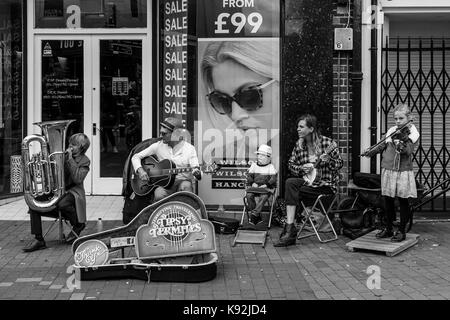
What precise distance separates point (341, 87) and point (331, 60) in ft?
1.27

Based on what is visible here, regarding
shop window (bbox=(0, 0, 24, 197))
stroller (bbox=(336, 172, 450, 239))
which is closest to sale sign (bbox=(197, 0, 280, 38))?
stroller (bbox=(336, 172, 450, 239))

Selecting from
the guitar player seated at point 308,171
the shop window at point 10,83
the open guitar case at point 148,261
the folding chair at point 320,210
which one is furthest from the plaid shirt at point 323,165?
the shop window at point 10,83

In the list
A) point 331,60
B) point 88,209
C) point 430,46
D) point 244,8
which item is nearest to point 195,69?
point 244,8

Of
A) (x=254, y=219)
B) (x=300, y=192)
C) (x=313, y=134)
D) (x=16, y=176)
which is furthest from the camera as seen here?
(x=16, y=176)

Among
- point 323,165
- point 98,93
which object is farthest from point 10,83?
point 323,165

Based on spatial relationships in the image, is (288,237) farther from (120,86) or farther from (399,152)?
(120,86)

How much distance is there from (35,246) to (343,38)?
468cm

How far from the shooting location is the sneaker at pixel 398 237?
7457 mm

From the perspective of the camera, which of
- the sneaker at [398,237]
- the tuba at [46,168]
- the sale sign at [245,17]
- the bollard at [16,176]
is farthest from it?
the bollard at [16,176]

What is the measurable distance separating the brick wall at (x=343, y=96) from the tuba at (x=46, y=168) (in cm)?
366

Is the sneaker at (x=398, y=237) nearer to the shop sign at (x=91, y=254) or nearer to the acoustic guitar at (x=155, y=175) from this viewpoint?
the acoustic guitar at (x=155, y=175)

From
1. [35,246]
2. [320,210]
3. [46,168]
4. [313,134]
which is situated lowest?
[35,246]

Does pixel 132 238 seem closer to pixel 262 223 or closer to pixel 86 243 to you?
pixel 86 243

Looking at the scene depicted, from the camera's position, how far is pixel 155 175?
7906 mm
